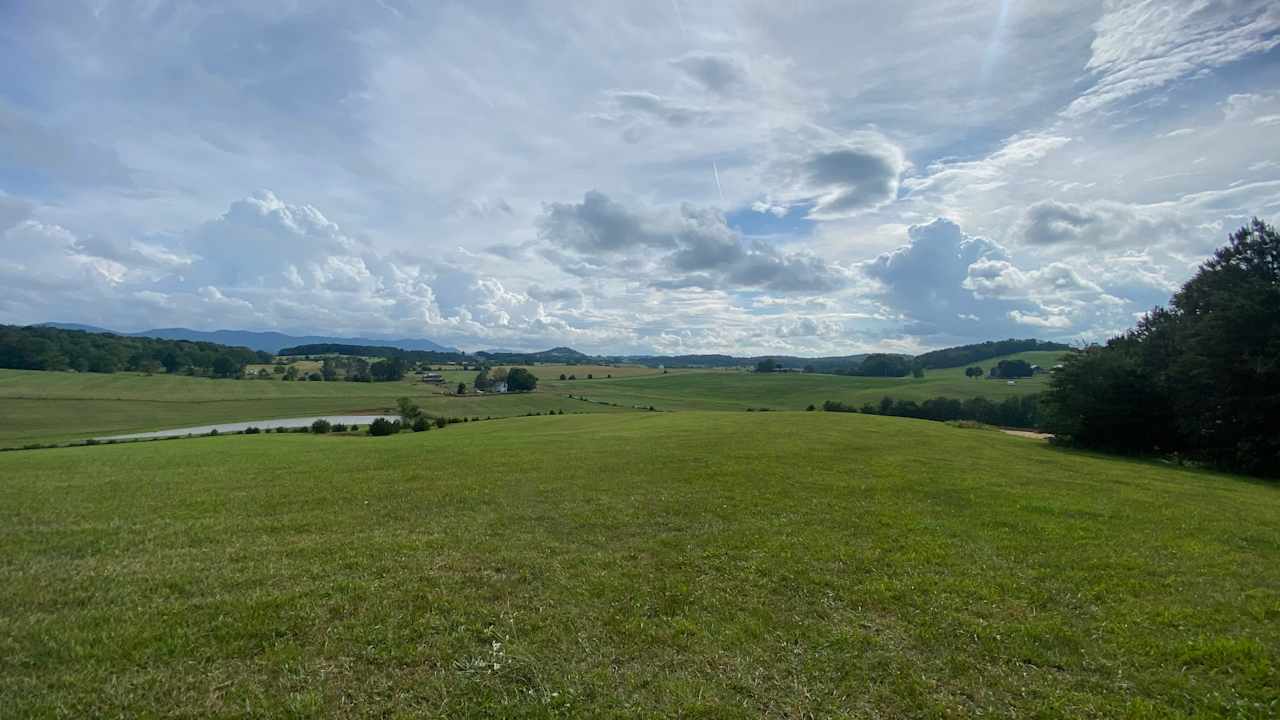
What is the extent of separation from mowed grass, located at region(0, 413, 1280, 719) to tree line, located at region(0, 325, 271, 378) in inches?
6086

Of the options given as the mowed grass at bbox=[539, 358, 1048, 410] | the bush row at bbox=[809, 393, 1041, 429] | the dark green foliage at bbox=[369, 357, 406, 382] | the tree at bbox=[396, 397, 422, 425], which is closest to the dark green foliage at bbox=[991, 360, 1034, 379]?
the mowed grass at bbox=[539, 358, 1048, 410]

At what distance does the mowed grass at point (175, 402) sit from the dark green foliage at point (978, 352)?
126 metres

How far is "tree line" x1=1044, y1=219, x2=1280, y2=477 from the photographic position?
3516 centimetres

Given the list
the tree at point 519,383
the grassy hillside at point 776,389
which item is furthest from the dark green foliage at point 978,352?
the tree at point 519,383

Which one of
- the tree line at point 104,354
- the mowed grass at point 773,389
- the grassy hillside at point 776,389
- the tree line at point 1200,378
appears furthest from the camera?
the tree line at point 104,354

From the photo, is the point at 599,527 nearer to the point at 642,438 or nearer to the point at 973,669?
the point at 973,669

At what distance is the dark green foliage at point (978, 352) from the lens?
575 ft

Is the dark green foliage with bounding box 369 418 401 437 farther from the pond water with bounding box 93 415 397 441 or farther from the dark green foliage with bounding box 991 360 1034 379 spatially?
the dark green foliage with bounding box 991 360 1034 379

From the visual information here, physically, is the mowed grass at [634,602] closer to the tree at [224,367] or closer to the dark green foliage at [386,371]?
the dark green foliage at [386,371]

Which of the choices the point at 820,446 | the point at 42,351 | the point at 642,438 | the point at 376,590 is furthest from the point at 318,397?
the point at 376,590

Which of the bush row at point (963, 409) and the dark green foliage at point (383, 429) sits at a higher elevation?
the bush row at point (963, 409)

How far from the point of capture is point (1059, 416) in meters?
46.1

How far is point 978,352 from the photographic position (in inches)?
7160

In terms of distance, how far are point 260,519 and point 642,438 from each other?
25655 mm
